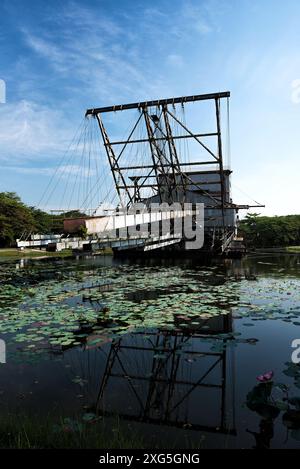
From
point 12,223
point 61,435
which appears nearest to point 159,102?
point 61,435

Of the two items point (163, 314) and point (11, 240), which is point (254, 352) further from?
point (11, 240)

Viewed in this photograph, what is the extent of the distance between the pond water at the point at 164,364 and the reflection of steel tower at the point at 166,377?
17mm

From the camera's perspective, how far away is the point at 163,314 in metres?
8.60

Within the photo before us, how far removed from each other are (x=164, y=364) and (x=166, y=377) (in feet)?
1.63

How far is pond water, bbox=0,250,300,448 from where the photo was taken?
152 inches

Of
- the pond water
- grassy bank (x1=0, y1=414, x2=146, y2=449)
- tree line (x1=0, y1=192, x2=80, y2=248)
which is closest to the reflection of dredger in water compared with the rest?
the pond water

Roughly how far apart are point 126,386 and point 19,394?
149 cm

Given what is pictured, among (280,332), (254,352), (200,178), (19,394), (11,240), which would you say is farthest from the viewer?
(11,240)

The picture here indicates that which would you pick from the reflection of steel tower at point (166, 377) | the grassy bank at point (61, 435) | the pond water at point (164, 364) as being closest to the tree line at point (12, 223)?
the pond water at point (164, 364)

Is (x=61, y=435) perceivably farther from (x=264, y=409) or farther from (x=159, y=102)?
(x=159, y=102)

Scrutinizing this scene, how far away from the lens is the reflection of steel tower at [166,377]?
4.06 metres

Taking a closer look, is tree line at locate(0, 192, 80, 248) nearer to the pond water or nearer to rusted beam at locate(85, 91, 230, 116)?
rusted beam at locate(85, 91, 230, 116)

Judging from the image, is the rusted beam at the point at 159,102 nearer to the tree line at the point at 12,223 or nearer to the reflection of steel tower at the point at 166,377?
the reflection of steel tower at the point at 166,377
